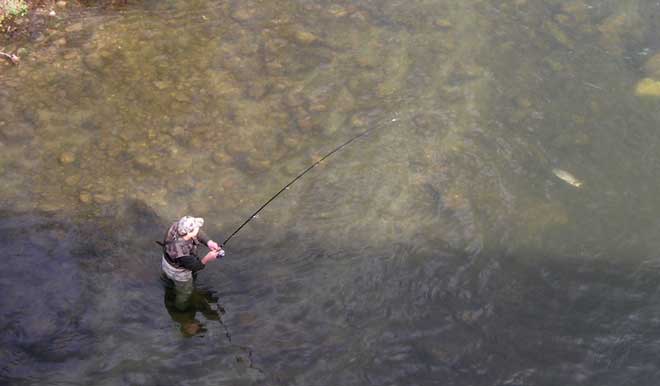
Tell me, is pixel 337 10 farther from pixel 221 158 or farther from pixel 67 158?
pixel 67 158

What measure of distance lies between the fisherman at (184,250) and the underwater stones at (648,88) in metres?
8.44

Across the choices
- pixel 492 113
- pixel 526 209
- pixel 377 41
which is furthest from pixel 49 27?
pixel 526 209

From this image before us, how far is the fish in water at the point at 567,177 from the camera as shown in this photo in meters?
10.2

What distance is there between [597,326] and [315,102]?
558 centimetres

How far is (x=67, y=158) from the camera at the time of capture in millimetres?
9383

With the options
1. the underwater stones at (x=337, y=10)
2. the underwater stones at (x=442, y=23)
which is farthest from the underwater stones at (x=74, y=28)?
the underwater stones at (x=442, y=23)

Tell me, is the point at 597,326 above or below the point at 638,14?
below

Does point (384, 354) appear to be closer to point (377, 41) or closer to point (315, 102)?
point (315, 102)

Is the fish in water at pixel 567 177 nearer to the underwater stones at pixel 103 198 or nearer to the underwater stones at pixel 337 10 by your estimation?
the underwater stones at pixel 337 10

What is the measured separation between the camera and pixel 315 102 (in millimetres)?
10852

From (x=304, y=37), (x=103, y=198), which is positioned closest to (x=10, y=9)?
(x=103, y=198)

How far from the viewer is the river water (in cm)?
789

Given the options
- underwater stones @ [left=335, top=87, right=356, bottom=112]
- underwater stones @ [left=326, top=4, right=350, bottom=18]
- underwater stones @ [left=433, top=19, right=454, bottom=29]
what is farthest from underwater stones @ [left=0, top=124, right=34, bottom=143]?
underwater stones @ [left=433, top=19, right=454, bottom=29]

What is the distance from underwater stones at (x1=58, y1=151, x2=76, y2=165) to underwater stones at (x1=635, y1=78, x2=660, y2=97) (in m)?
9.73
